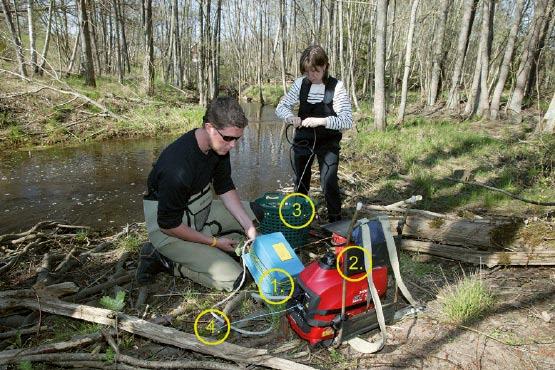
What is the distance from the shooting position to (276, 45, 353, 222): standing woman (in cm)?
396

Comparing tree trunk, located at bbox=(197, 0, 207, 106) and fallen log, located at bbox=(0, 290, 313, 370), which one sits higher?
tree trunk, located at bbox=(197, 0, 207, 106)

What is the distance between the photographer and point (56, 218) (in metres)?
5.95

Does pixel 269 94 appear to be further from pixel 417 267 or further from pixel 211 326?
pixel 211 326

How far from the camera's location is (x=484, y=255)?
365 centimetres

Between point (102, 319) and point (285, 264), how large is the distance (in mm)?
1435

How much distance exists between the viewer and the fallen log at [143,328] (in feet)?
8.01

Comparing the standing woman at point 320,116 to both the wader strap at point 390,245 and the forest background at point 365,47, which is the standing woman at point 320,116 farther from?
the forest background at point 365,47

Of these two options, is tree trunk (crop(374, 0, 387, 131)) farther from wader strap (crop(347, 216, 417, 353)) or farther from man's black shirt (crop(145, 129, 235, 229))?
wader strap (crop(347, 216, 417, 353))

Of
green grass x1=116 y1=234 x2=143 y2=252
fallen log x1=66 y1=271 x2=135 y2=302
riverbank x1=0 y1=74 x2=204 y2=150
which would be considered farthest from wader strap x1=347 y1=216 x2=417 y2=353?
riverbank x1=0 y1=74 x2=204 y2=150

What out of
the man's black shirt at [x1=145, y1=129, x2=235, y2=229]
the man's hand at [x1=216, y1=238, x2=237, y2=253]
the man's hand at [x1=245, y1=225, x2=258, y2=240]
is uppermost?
the man's black shirt at [x1=145, y1=129, x2=235, y2=229]

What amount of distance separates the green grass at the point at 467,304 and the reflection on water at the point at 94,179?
4.70m

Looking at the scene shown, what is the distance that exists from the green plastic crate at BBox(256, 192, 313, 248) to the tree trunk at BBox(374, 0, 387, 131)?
747cm

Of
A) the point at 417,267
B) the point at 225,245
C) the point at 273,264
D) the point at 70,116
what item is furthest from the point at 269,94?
the point at 273,264

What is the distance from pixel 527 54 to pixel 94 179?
1297cm
